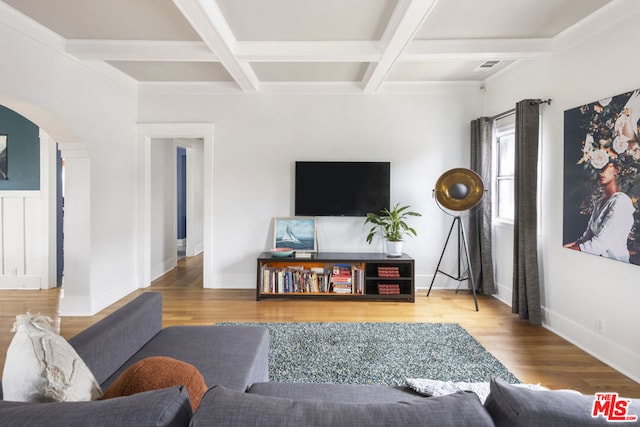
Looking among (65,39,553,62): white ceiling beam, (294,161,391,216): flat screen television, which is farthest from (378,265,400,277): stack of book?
(65,39,553,62): white ceiling beam

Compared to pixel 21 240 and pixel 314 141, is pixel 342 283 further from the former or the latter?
pixel 21 240

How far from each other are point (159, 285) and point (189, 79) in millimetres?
2706

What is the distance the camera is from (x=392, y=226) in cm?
498

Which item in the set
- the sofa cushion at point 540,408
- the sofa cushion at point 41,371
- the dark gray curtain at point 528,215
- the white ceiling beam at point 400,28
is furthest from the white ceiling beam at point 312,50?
the sofa cushion at point 540,408

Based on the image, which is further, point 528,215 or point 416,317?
point 416,317

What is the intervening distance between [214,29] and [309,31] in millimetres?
817

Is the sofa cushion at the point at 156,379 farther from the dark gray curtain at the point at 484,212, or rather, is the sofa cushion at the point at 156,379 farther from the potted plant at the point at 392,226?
the dark gray curtain at the point at 484,212

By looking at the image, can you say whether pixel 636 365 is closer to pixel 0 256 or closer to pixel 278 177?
pixel 278 177

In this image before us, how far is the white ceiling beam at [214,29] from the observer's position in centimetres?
272

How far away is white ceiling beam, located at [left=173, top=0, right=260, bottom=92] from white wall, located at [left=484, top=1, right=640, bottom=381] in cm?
288

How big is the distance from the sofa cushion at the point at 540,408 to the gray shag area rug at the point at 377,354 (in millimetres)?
1814

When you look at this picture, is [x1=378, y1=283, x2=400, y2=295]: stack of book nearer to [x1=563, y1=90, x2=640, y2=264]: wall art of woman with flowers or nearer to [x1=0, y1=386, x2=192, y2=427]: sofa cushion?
[x1=563, y1=90, x2=640, y2=264]: wall art of woman with flowers

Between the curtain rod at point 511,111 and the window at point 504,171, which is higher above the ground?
the curtain rod at point 511,111

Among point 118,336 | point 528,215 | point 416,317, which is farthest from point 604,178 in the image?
point 118,336
